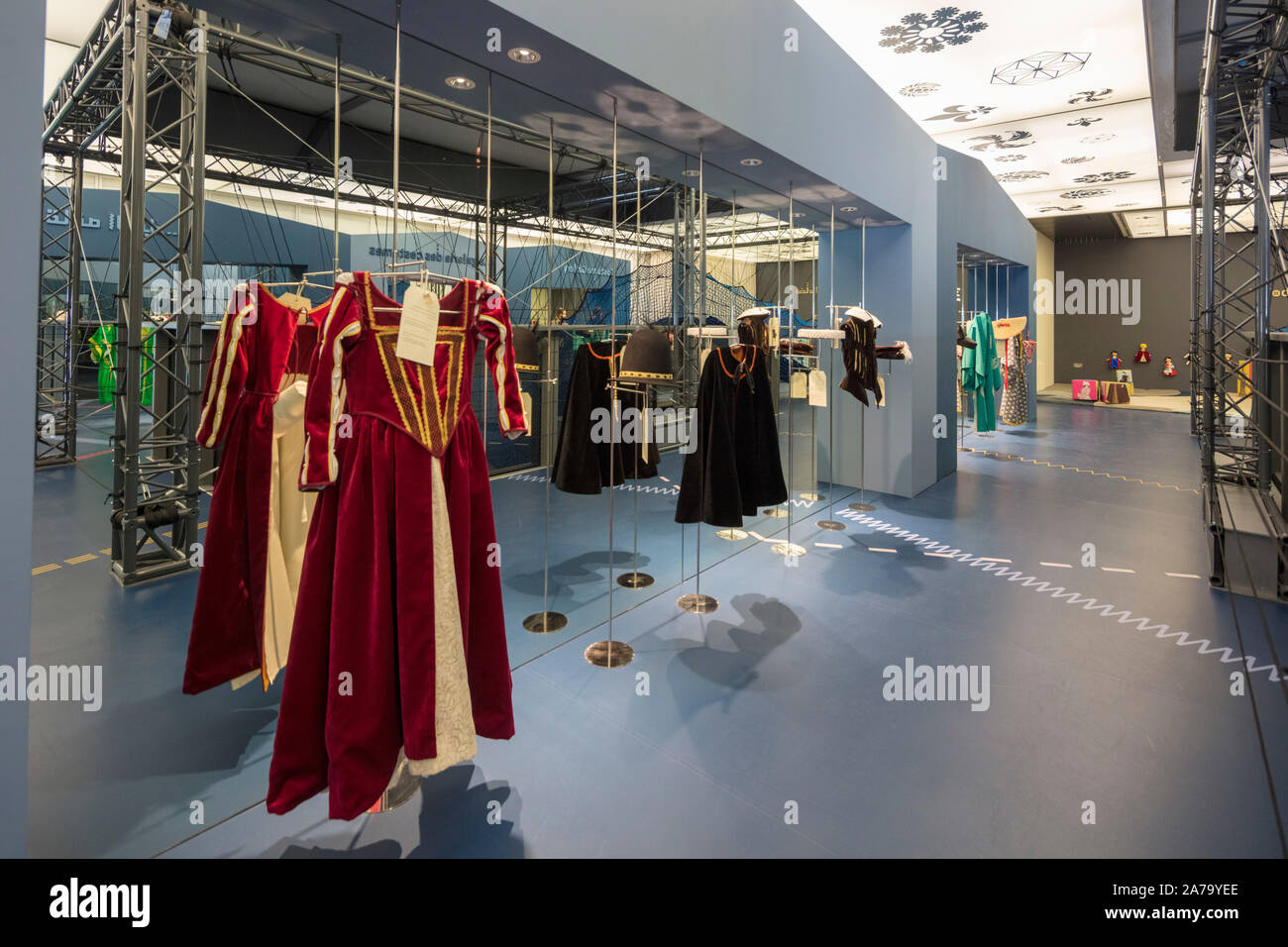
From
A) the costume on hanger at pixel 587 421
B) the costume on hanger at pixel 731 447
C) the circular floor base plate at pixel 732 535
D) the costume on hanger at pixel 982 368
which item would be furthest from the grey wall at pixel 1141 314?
the costume on hanger at pixel 587 421

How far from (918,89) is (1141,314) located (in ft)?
45.6

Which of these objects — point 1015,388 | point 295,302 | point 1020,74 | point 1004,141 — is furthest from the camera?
point 1015,388

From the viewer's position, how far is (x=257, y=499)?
2.24m

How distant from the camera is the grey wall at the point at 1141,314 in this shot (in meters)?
16.9

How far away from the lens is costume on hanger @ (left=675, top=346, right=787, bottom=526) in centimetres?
362

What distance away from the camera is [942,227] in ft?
23.0

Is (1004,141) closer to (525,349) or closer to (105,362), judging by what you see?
(525,349)

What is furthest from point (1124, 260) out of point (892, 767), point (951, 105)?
point (892, 767)

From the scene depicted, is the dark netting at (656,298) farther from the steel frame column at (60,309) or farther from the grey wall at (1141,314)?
the grey wall at (1141,314)

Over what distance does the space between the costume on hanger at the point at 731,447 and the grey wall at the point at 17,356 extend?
2.66 m

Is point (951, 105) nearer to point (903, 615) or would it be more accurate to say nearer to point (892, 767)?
point (903, 615)

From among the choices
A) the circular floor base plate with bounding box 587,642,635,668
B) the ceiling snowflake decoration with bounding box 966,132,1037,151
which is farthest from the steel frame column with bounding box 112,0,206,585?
the ceiling snowflake decoration with bounding box 966,132,1037,151

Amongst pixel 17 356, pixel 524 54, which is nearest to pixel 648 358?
pixel 524 54

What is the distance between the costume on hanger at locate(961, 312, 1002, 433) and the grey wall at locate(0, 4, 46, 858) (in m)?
9.09
